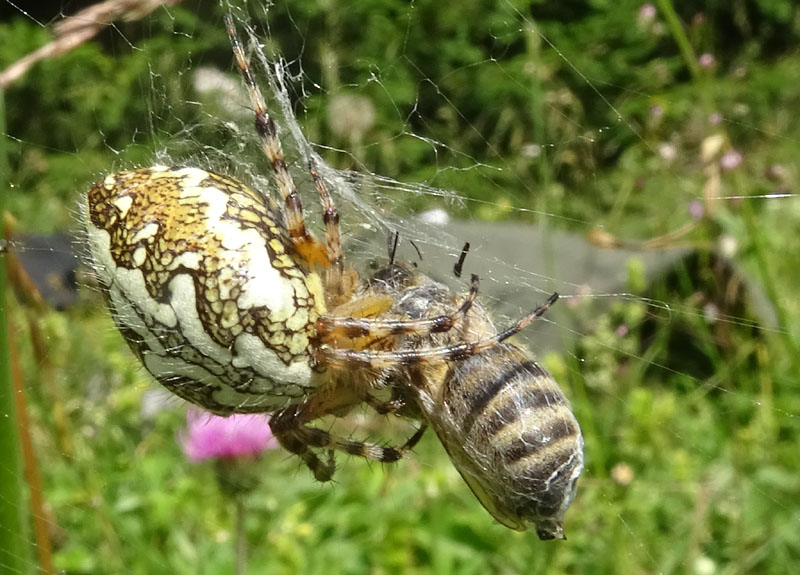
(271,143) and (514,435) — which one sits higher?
(271,143)

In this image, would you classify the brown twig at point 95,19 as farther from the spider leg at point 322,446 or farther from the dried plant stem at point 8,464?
the spider leg at point 322,446

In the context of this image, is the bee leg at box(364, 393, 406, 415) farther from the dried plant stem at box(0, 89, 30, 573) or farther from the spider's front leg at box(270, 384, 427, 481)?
the dried plant stem at box(0, 89, 30, 573)

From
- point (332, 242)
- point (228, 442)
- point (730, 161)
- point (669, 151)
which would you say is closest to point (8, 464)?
point (332, 242)

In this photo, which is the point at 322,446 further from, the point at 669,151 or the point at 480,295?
the point at 669,151

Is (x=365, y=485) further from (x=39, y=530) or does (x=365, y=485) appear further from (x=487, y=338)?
(x=487, y=338)

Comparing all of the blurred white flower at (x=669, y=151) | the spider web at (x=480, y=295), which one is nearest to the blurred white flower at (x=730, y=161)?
the spider web at (x=480, y=295)

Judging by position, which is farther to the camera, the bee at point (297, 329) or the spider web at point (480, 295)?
the spider web at point (480, 295)

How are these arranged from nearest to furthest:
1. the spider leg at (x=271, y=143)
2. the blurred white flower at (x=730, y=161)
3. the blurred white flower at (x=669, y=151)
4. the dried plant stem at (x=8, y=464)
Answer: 1. the dried plant stem at (x=8, y=464)
2. the spider leg at (x=271, y=143)
3. the blurred white flower at (x=730, y=161)
4. the blurred white flower at (x=669, y=151)
